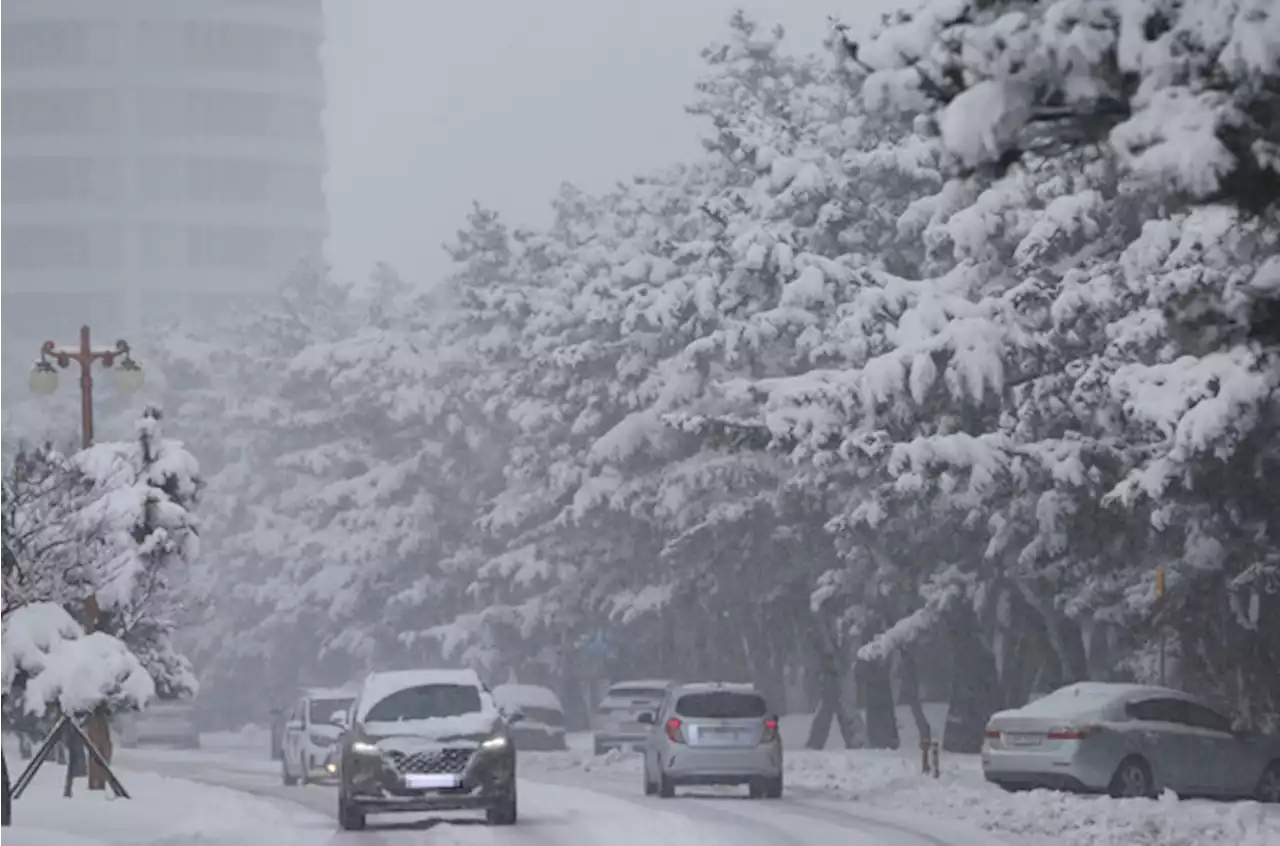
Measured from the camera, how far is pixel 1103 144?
14531mm

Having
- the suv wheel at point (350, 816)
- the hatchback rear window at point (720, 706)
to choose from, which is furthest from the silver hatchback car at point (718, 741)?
the suv wheel at point (350, 816)

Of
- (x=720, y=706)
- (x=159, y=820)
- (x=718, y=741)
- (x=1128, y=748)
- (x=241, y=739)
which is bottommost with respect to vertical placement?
(x=159, y=820)

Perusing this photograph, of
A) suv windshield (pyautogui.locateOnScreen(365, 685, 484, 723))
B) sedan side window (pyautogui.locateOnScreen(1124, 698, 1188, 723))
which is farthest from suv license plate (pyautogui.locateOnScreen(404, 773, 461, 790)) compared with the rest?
sedan side window (pyautogui.locateOnScreen(1124, 698, 1188, 723))

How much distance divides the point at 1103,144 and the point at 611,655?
55.9 metres

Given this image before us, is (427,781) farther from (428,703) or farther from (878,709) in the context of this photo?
(878,709)

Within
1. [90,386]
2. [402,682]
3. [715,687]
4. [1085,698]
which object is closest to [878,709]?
[715,687]

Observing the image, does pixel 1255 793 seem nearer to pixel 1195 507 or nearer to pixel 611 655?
pixel 1195 507

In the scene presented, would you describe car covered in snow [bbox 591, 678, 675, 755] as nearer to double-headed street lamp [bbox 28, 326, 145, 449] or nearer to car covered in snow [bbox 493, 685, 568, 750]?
car covered in snow [bbox 493, 685, 568, 750]

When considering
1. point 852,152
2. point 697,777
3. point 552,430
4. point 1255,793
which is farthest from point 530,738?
point 1255,793

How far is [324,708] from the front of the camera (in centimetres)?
4369

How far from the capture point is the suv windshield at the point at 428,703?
1130 inches

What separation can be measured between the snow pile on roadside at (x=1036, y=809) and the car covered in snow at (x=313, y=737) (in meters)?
5.08

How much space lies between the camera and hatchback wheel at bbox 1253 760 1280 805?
31781 mm

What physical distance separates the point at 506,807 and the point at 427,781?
3.35ft
